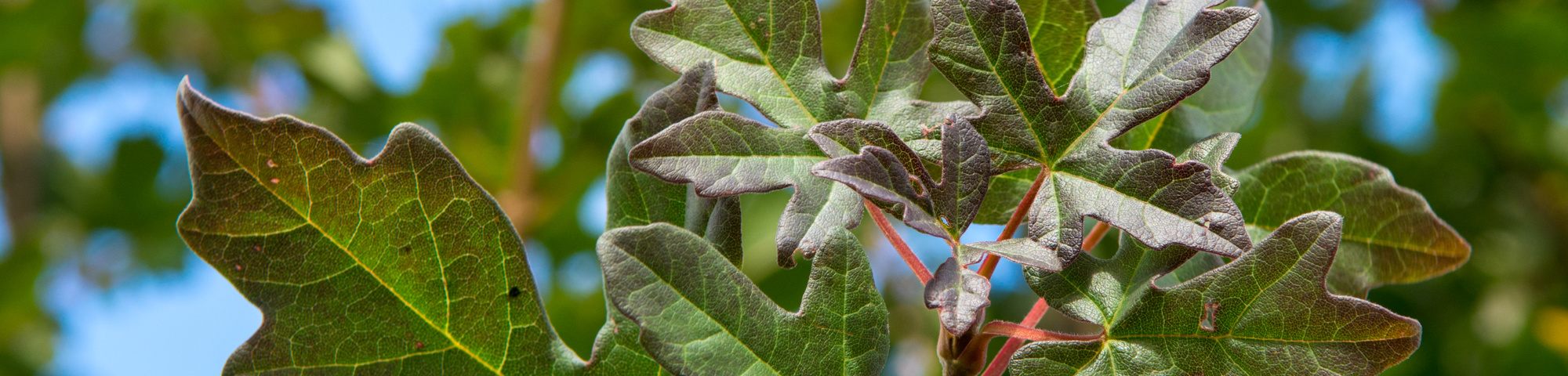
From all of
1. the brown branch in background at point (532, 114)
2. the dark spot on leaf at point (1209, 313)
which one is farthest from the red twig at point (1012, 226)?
the brown branch in background at point (532, 114)

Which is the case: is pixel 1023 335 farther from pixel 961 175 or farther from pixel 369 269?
pixel 369 269

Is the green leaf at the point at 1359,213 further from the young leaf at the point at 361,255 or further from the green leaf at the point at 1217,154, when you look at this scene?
the young leaf at the point at 361,255

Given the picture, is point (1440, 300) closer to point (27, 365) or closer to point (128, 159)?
point (128, 159)

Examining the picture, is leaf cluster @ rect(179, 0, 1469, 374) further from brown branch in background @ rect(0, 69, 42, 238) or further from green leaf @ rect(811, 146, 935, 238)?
brown branch in background @ rect(0, 69, 42, 238)

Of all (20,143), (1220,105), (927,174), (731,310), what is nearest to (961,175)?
(927,174)

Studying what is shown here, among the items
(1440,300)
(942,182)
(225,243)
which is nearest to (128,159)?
(225,243)

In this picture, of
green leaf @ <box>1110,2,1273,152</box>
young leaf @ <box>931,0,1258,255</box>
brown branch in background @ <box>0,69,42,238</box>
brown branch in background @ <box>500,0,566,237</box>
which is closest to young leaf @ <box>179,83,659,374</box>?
young leaf @ <box>931,0,1258,255</box>
